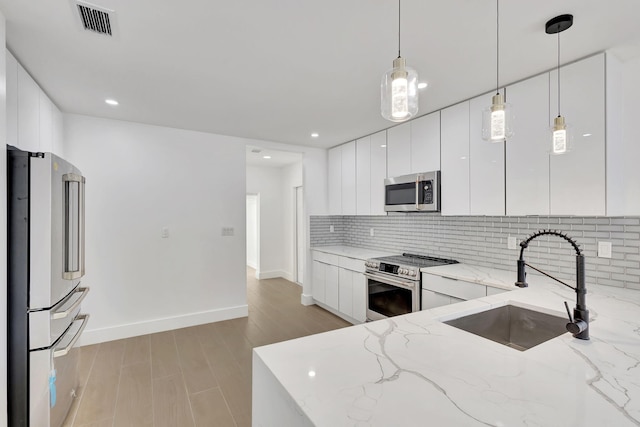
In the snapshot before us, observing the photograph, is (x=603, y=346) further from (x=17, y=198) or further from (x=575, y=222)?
(x=17, y=198)

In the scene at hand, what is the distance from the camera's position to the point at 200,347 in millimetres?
3207

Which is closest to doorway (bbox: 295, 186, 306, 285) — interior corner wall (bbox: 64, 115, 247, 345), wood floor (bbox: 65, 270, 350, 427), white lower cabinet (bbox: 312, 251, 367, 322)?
white lower cabinet (bbox: 312, 251, 367, 322)

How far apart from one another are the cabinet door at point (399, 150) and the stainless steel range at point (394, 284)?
Result: 3.37 ft

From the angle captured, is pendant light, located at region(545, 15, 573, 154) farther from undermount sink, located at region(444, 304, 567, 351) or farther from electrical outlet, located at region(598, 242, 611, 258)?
electrical outlet, located at region(598, 242, 611, 258)

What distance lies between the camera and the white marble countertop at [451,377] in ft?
2.55

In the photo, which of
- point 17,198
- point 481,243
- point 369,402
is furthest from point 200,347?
point 481,243

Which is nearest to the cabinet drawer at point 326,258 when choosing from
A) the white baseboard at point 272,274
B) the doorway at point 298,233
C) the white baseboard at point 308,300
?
the white baseboard at point 308,300

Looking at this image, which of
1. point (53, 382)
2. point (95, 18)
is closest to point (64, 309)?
point (53, 382)

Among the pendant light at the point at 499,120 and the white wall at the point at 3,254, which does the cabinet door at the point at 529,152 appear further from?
the white wall at the point at 3,254

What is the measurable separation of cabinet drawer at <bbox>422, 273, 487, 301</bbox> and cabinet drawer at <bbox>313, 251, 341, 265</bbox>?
1.47 meters

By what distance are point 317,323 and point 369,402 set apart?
322 cm

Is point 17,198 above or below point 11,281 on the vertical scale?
above

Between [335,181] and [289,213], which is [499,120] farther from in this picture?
[289,213]

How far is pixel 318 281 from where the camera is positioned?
4520mm
